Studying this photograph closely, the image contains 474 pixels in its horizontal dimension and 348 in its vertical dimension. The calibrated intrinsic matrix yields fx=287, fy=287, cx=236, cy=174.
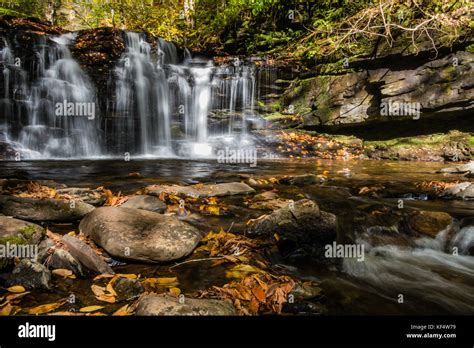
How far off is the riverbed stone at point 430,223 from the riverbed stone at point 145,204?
343cm

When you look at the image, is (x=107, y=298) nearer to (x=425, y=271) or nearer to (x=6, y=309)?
(x=6, y=309)

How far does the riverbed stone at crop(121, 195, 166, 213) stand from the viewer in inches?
151

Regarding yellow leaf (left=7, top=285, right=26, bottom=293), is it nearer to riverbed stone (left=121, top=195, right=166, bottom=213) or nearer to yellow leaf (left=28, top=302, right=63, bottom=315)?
yellow leaf (left=28, top=302, right=63, bottom=315)

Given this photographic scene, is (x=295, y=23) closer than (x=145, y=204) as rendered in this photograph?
No

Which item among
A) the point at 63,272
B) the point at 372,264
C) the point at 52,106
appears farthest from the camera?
→ the point at 52,106

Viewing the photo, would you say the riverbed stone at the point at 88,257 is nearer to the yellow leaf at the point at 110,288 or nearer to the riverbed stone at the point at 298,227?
the yellow leaf at the point at 110,288

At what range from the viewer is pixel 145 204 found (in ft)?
12.8

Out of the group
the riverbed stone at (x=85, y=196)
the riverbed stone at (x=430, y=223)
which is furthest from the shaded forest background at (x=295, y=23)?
the riverbed stone at (x=85, y=196)

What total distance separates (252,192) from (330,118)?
990cm

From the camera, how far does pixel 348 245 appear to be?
3.34 meters

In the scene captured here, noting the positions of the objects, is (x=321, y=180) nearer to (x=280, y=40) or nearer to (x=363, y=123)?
(x=363, y=123)

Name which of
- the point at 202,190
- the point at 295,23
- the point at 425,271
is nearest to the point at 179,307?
the point at 425,271

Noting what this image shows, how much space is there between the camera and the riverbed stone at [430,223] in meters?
3.77

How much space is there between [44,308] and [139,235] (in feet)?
3.22
